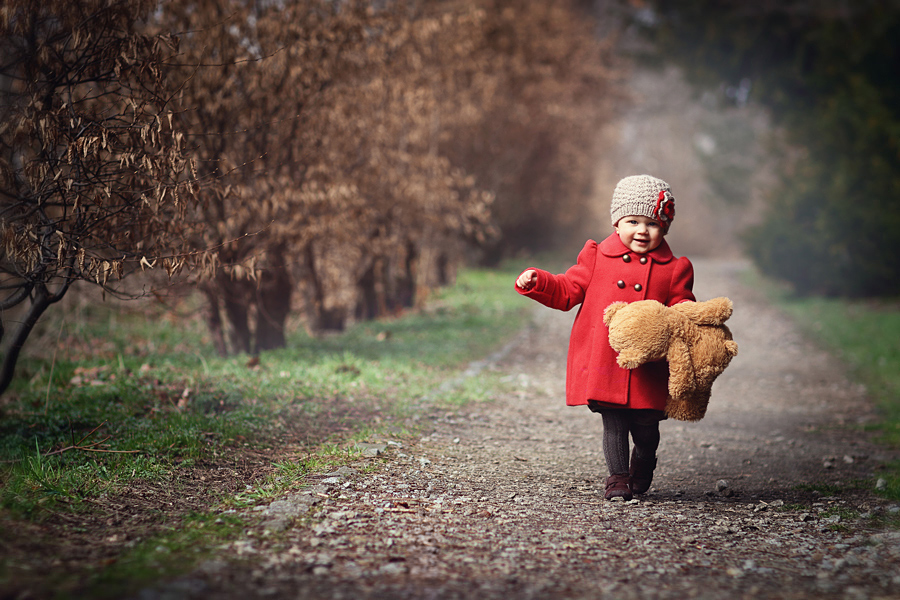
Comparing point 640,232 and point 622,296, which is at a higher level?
point 640,232

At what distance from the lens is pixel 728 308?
426cm

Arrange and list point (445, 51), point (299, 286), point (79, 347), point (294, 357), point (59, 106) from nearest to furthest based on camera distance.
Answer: point (59, 106), point (294, 357), point (79, 347), point (299, 286), point (445, 51)

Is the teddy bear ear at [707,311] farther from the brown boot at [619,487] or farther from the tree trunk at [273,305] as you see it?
the tree trunk at [273,305]

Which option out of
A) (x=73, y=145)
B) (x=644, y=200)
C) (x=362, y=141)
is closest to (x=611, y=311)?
(x=644, y=200)

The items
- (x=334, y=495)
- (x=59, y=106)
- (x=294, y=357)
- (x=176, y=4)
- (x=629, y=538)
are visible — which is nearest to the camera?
(x=629, y=538)

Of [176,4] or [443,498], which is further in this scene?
[176,4]

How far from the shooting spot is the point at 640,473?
4590 millimetres

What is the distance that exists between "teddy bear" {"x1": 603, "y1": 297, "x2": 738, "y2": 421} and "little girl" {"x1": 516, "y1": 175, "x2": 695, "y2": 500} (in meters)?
0.14

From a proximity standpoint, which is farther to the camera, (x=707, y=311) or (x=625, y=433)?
(x=625, y=433)

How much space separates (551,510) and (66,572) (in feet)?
8.15

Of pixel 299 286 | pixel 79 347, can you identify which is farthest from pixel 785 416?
pixel 79 347

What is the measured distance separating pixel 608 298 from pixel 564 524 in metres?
1.34

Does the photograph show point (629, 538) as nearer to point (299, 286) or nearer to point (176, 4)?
point (176, 4)

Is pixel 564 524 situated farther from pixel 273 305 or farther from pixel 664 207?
pixel 273 305
